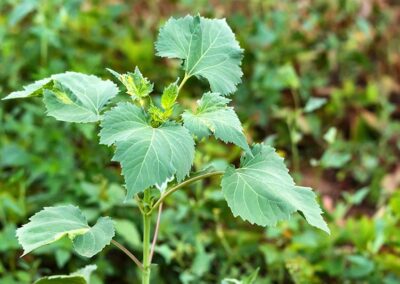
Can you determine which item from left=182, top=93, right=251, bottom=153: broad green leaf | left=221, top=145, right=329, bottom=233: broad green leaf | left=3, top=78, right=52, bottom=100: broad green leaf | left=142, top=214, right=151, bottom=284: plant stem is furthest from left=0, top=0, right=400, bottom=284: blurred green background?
left=3, top=78, right=52, bottom=100: broad green leaf

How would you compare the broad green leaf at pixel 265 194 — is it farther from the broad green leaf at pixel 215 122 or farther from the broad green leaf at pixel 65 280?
the broad green leaf at pixel 65 280

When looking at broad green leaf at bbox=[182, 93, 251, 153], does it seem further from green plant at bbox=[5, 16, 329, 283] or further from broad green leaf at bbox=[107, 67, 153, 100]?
broad green leaf at bbox=[107, 67, 153, 100]

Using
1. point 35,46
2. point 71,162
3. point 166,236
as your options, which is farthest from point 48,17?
point 166,236

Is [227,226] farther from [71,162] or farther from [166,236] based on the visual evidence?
[71,162]

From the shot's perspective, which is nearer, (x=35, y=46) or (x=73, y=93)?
(x=73, y=93)

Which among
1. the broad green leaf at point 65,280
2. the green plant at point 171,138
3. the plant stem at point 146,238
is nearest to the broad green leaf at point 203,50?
the green plant at point 171,138
